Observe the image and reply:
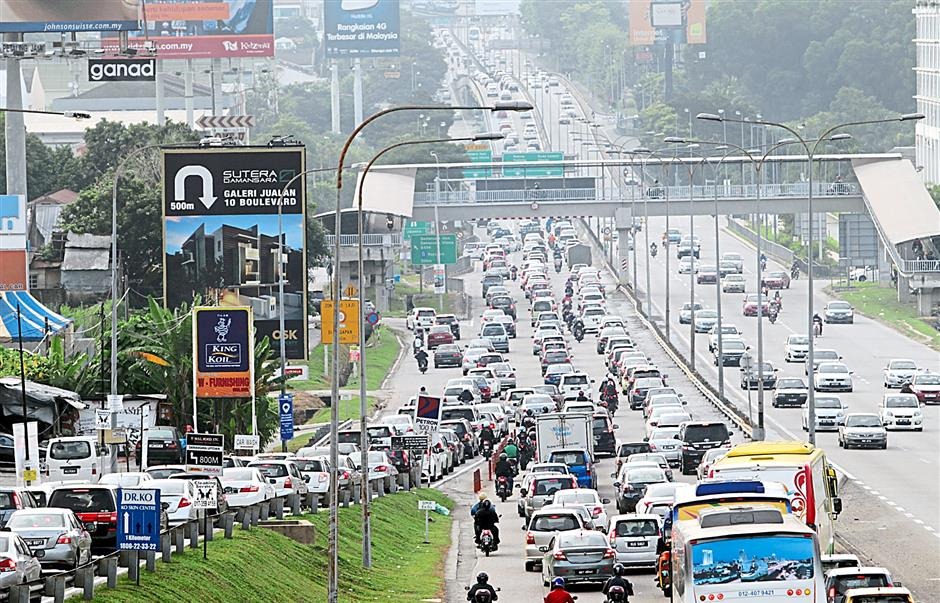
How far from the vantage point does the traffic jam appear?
2516 centimetres

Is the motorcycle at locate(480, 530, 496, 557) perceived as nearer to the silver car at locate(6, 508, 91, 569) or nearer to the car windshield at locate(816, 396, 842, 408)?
the silver car at locate(6, 508, 91, 569)

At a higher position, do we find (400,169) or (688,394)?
(400,169)

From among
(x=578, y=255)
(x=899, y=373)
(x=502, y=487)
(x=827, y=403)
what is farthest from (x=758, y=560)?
(x=578, y=255)

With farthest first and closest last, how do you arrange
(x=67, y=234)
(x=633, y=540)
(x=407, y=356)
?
(x=407, y=356) → (x=67, y=234) → (x=633, y=540)

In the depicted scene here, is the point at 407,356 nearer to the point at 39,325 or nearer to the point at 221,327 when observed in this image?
the point at 39,325

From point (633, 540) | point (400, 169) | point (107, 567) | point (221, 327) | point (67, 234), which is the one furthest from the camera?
point (400, 169)

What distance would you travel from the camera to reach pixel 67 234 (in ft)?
301

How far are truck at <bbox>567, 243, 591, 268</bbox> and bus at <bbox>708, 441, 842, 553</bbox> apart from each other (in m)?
115

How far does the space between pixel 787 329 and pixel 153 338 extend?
51.9 m

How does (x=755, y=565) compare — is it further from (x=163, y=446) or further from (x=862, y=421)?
(x=862, y=421)

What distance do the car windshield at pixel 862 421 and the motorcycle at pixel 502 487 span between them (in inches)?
558

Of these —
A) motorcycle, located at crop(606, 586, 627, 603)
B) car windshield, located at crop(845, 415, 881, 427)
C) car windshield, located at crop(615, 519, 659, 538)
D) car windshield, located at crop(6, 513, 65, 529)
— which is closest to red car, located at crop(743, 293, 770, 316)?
car windshield, located at crop(845, 415, 881, 427)

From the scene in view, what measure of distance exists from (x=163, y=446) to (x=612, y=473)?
41.8ft

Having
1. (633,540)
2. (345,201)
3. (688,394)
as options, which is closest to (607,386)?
(688,394)
